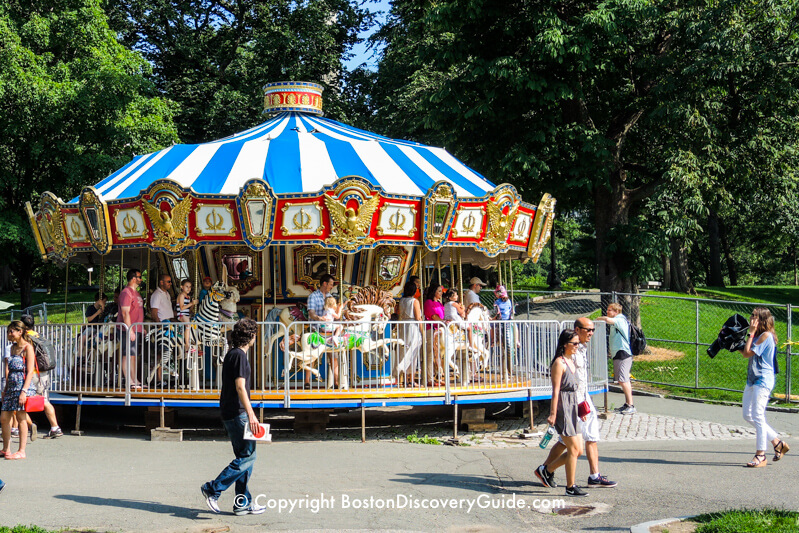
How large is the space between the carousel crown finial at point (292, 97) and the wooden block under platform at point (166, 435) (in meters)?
8.28

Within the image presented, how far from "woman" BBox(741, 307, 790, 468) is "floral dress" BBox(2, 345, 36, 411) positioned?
28.2 feet

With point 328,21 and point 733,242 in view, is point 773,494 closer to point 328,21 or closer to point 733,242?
point 328,21

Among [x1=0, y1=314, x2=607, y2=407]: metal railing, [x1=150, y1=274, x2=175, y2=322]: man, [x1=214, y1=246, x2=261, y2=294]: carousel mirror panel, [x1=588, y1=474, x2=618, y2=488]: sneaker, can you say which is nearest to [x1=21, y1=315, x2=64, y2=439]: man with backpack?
[x1=0, y1=314, x2=607, y2=407]: metal railing

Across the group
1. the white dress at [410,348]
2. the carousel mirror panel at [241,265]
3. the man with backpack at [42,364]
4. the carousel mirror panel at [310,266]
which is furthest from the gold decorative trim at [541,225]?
the man with backpack at [42,364]

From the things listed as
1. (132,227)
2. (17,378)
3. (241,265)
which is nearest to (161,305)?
(132,227)

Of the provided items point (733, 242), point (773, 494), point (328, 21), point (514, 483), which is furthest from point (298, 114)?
point (733, 242)

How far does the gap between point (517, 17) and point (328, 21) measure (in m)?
14.8

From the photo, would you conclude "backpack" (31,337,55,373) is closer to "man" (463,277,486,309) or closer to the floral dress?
the floral dress

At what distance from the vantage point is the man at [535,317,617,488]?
8.23 metres

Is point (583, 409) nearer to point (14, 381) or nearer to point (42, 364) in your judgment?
point (14, 381)

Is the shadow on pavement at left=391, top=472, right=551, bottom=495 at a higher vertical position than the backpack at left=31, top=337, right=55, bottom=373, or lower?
lower

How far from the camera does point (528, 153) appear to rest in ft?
67.4

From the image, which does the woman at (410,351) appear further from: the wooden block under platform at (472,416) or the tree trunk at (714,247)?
the tree trunk at (714,247)

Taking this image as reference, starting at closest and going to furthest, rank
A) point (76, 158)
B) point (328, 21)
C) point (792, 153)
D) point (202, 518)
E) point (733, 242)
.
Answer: point (202, 518)
point (792, 153)
point (76, 158)
point (328, 21)
point (733, 242)
